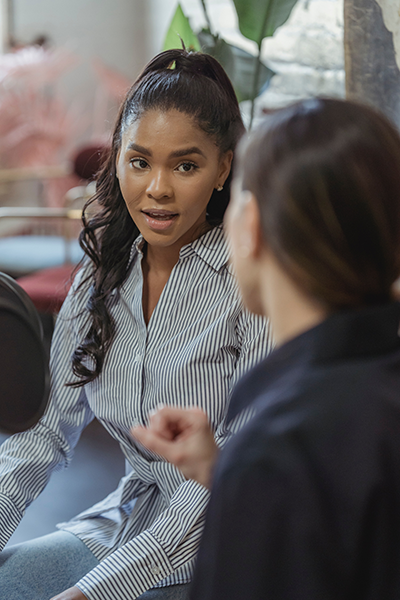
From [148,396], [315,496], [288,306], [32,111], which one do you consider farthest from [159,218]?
[32,111]

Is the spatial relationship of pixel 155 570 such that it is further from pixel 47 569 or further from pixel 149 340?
pixel 149 340

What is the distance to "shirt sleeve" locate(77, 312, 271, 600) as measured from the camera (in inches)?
36.0

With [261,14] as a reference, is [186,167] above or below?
below

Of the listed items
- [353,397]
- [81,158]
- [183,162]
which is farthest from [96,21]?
[353,397]

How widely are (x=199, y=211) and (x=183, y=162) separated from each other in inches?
3.4

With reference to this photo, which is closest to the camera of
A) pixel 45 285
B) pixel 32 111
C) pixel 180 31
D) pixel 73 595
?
pixel 73 595

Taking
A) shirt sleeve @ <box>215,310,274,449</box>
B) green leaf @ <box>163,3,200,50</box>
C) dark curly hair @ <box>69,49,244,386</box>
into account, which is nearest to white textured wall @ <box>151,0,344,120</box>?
green leaf @ <box>163,3,200,50</box>

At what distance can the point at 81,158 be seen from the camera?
3.43 m

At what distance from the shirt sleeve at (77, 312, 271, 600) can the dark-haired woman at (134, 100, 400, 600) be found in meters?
0.42

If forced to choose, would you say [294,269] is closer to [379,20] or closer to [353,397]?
[353,397]

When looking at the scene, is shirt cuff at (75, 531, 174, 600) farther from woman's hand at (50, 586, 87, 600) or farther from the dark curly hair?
the dark curly hair

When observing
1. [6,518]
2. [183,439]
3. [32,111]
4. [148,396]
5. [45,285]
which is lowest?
[45,285]

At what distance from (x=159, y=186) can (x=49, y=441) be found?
1.59ft

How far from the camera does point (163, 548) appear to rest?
940 mm
